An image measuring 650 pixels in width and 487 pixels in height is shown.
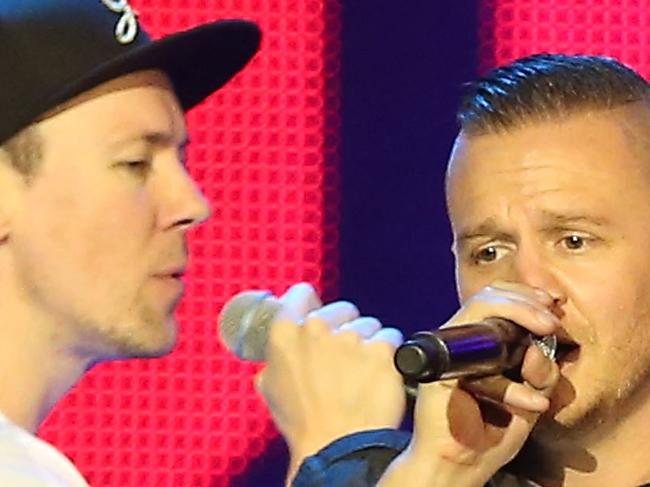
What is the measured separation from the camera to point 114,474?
1.59m

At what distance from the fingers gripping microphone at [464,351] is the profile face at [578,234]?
18cm

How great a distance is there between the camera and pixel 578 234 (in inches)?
51.2

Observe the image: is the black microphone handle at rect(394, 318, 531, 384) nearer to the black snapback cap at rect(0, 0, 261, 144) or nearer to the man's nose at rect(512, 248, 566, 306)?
the man's nose at rect(512, 248, 566, 306)

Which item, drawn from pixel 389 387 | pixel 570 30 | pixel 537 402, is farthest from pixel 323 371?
pixel 570 30

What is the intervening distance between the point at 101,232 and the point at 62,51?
0.48ft

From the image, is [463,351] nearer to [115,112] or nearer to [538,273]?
[538,273]

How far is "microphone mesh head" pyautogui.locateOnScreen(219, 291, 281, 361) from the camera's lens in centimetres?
123

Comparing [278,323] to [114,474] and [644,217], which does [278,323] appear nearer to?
[644,217]

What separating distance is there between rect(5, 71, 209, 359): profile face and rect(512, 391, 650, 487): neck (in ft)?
1.07

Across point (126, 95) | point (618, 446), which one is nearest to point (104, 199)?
point (126, 95)

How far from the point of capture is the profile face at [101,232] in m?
1.26

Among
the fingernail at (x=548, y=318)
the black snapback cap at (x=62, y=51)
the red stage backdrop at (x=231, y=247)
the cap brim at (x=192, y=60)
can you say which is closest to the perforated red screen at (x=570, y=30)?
the red stage backdrop at (x=231, y=247)

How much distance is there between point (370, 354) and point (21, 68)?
35 cm

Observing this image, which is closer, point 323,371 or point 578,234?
point 323,371
